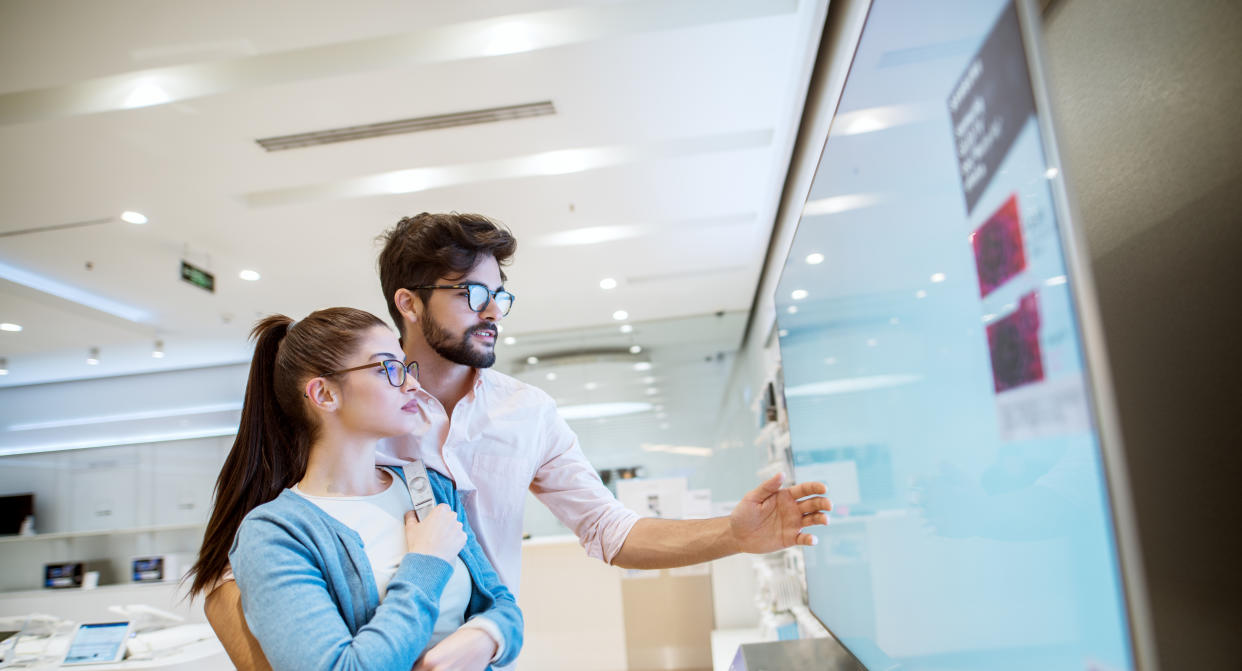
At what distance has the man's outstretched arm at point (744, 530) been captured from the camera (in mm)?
1333

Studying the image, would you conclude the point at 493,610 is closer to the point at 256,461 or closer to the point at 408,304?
the point at 256,461

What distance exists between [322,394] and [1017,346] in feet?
3.76

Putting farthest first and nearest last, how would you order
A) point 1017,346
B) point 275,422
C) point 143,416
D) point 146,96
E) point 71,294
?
1. point 143,416
2. point 71,294
3. point 146,96
4. point 275,422
5. point 1017,346

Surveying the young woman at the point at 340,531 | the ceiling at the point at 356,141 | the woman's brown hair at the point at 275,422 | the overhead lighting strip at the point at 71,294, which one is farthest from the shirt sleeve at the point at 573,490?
the overhead lighting strip at the point at 71,294

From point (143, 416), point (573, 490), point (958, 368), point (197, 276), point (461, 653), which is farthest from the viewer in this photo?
point (143, 416)

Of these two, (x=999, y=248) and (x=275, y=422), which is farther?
(x=275, y=422)

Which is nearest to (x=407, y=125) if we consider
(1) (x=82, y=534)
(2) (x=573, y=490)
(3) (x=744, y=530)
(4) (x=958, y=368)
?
(2) (x=573, y=490)

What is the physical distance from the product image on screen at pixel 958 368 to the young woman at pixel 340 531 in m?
0.71

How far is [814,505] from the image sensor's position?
1.33 metres

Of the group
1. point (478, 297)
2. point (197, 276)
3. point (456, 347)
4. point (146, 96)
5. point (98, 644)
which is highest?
point (146, 96)

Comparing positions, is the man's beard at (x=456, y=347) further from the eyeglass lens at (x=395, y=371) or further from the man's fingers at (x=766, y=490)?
the man's fingers at (x=766, y=490)

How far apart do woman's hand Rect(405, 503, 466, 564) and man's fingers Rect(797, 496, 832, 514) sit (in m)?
0.62

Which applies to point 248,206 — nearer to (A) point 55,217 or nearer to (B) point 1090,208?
(A) point 55,217

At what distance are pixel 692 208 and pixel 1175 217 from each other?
3.97 meters
